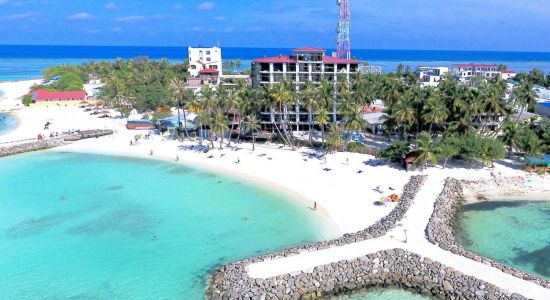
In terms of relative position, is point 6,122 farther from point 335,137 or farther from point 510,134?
point 510,134

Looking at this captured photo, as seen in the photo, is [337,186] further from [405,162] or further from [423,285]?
[423,285]

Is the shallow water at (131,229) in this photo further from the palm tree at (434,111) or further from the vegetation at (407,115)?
the palm tree at (434,111)

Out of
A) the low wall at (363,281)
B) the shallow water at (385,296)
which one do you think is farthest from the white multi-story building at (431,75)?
the shallow water at (385,296)

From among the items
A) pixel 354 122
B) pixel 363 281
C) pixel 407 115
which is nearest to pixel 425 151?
pixel 407 115

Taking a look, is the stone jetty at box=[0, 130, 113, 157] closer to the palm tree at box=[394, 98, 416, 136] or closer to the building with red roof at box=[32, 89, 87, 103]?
the building with red roof at box=[32, 89, 87, 103]

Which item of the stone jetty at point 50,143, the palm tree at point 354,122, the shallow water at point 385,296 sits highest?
the palm tree at point 354,122

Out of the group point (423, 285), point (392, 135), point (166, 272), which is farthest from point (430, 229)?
point (392, 135)
